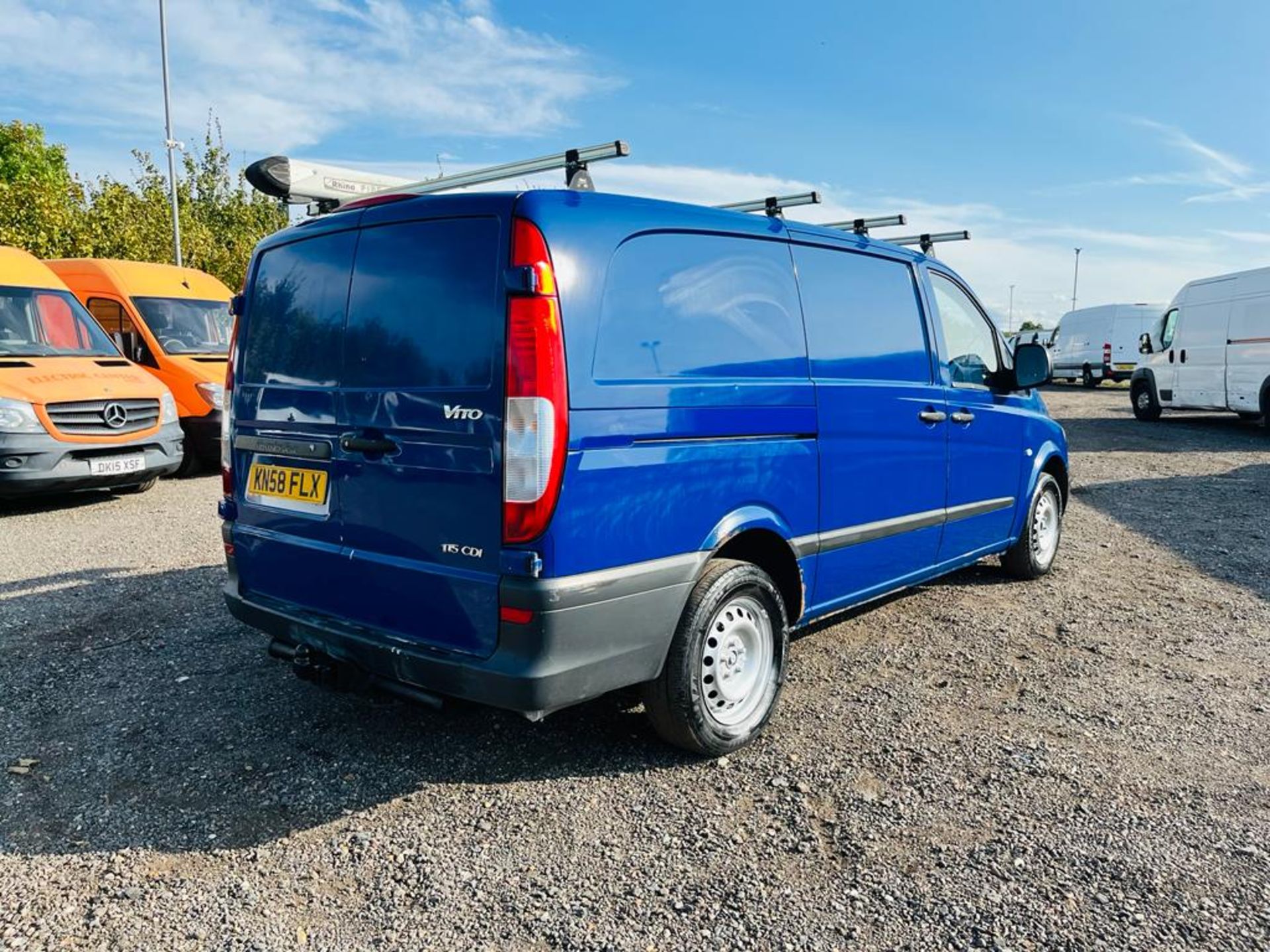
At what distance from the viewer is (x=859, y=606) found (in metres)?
5.54

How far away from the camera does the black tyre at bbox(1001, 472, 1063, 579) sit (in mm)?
5980

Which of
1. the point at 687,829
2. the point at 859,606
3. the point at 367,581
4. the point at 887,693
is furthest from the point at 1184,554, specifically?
the point at 367,581

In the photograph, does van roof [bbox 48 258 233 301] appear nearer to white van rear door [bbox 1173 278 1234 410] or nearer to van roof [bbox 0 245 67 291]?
van roof [bbox 0 245 67 291]

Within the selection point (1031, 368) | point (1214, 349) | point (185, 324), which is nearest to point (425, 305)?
point (1031, 368)

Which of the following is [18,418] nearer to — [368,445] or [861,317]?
[368,445]

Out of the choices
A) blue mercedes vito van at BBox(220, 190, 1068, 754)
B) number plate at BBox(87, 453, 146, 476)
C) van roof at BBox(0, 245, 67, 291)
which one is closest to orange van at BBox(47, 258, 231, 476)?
van roof at BBox(0, 245, 67, 291)

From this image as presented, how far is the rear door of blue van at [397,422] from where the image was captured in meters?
2.89

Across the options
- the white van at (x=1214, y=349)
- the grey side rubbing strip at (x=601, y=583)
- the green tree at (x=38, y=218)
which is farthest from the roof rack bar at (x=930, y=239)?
the green tree at (x=38, y=218)

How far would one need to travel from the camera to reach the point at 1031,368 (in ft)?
17.5

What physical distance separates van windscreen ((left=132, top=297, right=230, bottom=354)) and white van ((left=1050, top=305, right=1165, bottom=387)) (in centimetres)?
2494

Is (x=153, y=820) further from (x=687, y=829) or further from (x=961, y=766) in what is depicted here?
(x=961, y=766)

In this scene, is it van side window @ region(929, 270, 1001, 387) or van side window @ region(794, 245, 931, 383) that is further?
van side window @ region(929, 270, 1001, 387)

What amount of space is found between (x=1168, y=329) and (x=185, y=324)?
1647 centimetres

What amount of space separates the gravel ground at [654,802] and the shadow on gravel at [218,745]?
14mm
